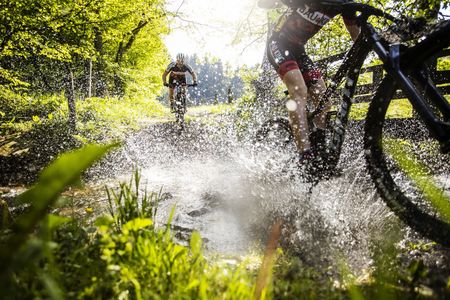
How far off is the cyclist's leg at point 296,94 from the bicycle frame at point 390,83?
1.00ft

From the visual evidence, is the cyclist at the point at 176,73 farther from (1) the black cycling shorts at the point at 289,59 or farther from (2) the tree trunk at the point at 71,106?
(1) the black cycling shorts at the point at 289,59

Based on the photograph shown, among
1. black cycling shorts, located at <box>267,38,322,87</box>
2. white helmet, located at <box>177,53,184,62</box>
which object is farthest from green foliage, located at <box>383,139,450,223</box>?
white helmet, located at <box>177,53,184,62</box>

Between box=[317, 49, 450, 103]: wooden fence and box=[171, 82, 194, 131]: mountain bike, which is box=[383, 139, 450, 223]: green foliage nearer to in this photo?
box=[317, 49, 450, 103]: wooden fence

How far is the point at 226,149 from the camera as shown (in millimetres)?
7801

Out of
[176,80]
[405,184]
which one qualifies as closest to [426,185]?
[405,184]

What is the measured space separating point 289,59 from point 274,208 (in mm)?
1590

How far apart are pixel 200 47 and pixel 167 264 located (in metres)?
13.0

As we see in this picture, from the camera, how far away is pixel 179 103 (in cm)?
1127

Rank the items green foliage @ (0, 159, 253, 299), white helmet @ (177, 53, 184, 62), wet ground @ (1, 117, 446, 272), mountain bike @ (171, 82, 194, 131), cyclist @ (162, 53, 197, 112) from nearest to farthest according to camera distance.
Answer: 1. green foliage @ (0, 159, 253, 299)
2. wet ground @ (1, 117, 446, 272)
3. mountain bike @ (171, 82, 194, 131)
4. cyclist @ (162, 53, 197, 112)
5. white helmet @ (177, 53, 184, 62)

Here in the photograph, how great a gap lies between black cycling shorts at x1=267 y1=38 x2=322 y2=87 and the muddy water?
3.36 feet

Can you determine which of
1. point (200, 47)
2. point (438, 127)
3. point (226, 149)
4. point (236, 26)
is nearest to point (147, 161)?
point (226, 149)

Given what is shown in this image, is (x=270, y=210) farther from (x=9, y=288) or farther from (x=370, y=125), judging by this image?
(x=9, y=288)

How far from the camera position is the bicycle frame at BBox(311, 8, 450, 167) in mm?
1832

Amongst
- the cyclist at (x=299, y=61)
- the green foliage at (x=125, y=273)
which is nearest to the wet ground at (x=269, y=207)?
the green foliage at (x=125, y=273)
